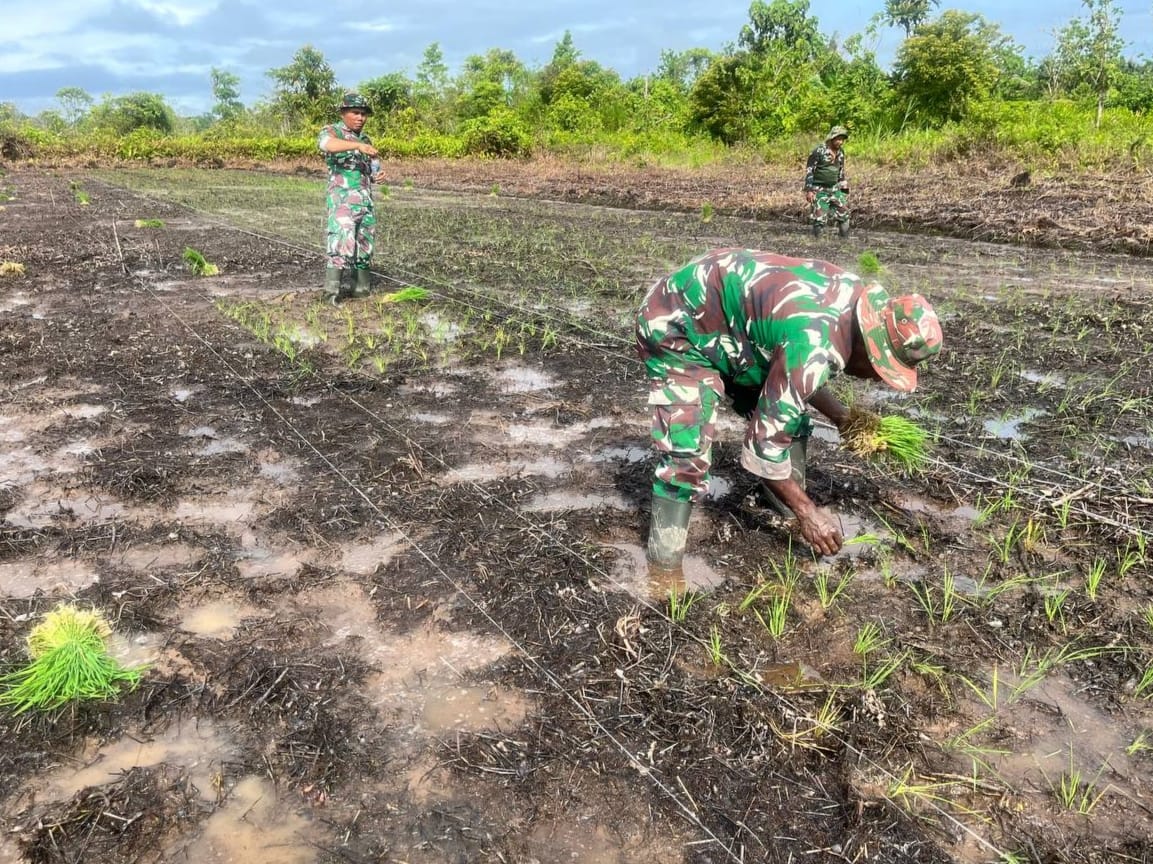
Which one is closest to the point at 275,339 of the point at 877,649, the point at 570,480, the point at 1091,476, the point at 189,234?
the point at 570,480

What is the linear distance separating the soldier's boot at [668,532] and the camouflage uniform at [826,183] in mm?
8412

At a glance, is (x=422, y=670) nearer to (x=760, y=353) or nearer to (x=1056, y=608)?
(x=760, y=353)

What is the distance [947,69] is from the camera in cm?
1819

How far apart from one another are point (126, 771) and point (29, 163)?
108 ft

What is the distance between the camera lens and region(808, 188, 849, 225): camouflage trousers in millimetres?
10320

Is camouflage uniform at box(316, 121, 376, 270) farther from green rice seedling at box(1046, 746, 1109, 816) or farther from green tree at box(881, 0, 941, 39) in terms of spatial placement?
green tree at box(881, 0, 941, 39)

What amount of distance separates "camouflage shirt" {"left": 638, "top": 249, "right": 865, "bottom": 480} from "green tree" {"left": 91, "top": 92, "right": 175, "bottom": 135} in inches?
1860

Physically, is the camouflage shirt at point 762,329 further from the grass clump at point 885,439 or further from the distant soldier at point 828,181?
the distant soldier at point 828,181

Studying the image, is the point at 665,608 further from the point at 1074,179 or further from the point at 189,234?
the point at 1074,179

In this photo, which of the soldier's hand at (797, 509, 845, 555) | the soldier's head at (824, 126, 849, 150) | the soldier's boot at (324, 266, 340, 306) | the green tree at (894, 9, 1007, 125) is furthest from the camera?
the green tree at (894, 9, 1007, 125)

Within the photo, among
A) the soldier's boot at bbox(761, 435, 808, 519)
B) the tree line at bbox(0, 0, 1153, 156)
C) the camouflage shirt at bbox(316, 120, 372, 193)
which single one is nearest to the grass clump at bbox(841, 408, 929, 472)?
the soldier's boot at bbox(761, 435, 808, 519)

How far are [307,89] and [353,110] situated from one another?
120 ft

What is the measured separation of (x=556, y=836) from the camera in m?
1.83

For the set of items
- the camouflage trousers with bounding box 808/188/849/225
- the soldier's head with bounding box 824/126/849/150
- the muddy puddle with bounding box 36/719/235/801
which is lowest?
the muddy puddle with bounding box 36/719/235/801
